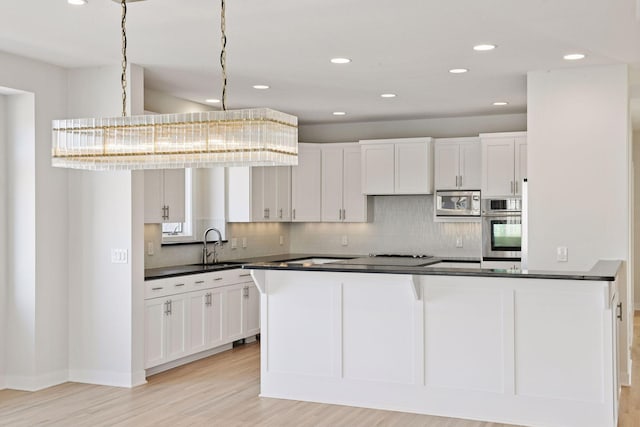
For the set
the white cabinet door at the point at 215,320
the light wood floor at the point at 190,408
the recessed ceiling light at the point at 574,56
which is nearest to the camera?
the light wood floor at the point at 190,408

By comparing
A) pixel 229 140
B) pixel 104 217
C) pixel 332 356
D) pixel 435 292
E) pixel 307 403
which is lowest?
pixel 307 403

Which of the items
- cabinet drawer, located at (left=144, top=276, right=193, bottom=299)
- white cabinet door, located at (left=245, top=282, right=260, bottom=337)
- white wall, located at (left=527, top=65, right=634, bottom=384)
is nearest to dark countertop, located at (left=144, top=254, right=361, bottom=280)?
cabinet drawer, located at (left=144, top=276, right=193, bottom=299)

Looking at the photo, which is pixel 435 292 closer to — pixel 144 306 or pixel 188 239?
pixel 144 306

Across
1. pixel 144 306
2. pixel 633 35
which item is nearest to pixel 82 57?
pixel 144 306

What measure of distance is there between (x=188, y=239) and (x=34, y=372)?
91.0 inches

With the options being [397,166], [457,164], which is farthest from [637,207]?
[397,166]

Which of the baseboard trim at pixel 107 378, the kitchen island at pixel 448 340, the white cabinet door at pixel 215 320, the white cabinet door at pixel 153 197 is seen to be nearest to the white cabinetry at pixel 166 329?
the baseboard trim at pixel 107 378

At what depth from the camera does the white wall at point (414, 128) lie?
8789 millimetres

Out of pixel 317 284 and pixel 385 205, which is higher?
pixel 385 205

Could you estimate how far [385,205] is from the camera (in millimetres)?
9336

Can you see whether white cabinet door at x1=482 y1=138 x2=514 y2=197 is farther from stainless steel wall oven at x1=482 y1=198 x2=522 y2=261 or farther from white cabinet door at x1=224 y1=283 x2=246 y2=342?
white cabinet door at x1=224 y1=283 x2=246 y2=342

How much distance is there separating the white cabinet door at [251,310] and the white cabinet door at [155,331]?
1551 mm

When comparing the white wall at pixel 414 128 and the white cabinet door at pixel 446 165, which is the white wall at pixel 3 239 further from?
the white cabinet door at pixel 446 165

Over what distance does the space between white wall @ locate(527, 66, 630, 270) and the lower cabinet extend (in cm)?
311
